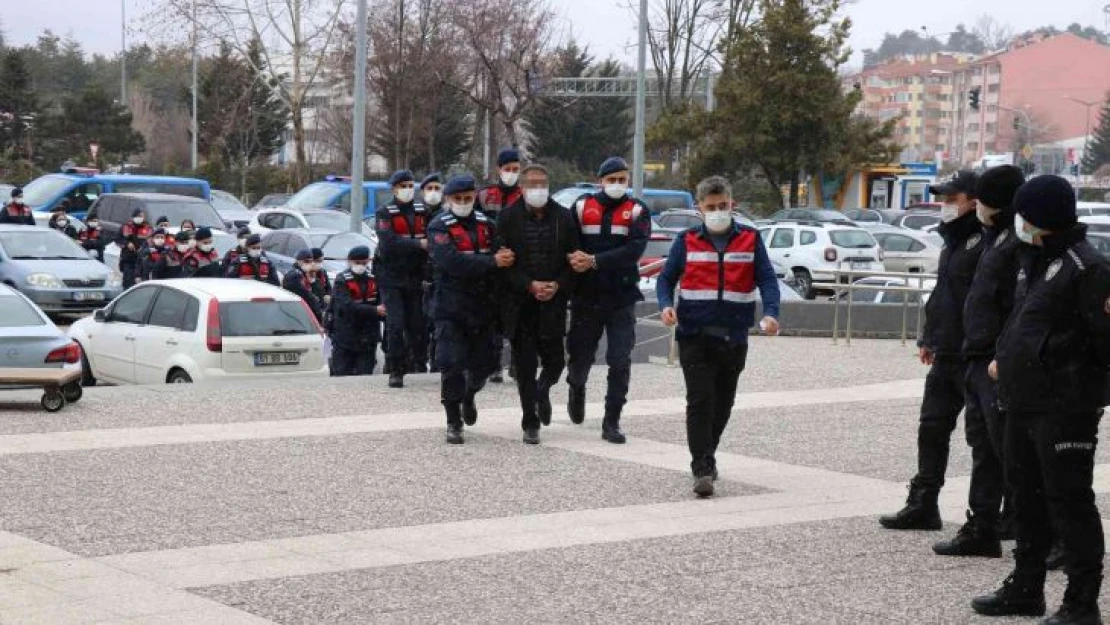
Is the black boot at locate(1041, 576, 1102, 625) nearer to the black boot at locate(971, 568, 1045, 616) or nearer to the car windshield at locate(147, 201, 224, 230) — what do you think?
the black boot at locate(971, 568, 1045, 616)

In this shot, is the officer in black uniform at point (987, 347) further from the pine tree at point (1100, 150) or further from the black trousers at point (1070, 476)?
the pine tree at point (1100, 150)

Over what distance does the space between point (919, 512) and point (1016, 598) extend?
186cm

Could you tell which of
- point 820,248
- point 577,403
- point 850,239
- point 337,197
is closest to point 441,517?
point 577,403

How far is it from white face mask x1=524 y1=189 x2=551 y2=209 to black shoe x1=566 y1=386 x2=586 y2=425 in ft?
4.40

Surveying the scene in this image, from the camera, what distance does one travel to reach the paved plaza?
7.47 meters

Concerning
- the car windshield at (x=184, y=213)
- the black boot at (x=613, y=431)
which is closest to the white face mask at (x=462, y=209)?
the black boot at (x=613, y=431)

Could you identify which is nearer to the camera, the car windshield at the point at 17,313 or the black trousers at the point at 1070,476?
the black trousers at the point at 1070,476

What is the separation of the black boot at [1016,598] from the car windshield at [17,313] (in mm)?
9293

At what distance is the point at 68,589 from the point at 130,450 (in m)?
4.06

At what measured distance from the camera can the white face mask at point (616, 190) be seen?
11914mm

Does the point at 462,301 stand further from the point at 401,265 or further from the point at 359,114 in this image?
the point at 359,114

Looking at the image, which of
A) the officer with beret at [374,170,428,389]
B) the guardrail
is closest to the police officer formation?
the officer with beret at [374,170,428,389]

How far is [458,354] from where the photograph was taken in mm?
12000

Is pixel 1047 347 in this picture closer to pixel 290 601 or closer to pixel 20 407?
pixel 290 601
